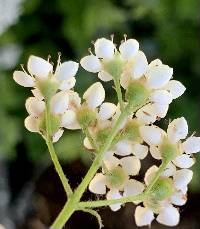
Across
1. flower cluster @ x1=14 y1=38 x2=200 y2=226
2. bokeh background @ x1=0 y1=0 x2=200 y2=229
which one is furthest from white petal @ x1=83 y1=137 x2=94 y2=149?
bokeh background @ x1=0 y1=0 x2=200 y2=229

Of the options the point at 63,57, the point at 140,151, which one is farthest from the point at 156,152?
the point at 63,57

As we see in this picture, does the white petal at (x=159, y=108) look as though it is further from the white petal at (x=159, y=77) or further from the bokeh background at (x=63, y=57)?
the bokeh background at (x=63, y=57)

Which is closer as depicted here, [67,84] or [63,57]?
[67,84]

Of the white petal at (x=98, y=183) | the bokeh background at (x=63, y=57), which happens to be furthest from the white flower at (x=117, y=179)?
the bokeh background at (x=63, y=57)

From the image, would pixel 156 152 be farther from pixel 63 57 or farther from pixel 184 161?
pixel 63 57

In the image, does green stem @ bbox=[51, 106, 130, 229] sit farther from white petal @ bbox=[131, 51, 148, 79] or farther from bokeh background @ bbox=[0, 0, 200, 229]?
bokeh background @ bbox=[0, 0, 200, 229]

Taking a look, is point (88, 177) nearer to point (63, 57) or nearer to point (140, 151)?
point (140, 151)
